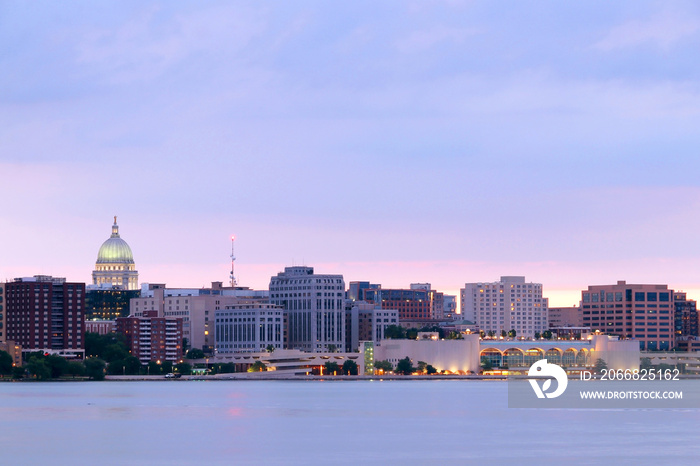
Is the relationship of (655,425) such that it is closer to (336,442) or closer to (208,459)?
(336,442)

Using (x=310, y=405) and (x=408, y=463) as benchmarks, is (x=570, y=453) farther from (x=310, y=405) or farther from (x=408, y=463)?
(x=310, y=405)

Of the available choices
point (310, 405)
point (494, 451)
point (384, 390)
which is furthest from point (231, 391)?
point (494, 451)

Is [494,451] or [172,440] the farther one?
[172,440]

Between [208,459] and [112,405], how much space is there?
196ft

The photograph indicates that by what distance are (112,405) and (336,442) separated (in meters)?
50.9

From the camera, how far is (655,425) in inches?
4006

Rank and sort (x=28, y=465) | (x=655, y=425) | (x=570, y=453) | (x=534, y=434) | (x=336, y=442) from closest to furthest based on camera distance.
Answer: (x=28, y=465), (x=570, y=453), (x=336, y=442), (x=534, y=434), (x=655, y=425)

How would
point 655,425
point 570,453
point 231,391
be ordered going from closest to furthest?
1. point 570,453
2. point 655,425
3. point 231,391

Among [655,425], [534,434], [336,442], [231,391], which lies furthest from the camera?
[231,391]

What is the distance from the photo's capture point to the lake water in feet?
255

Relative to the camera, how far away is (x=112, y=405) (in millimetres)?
134000

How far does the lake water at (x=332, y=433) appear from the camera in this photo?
255ft

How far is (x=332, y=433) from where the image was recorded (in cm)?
9525

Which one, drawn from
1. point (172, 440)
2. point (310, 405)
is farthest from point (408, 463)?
point (310, 405)
